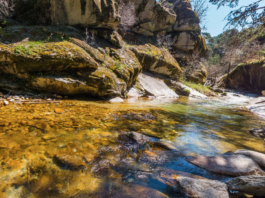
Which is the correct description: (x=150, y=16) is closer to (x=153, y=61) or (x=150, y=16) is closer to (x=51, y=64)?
(x=153, y=61)

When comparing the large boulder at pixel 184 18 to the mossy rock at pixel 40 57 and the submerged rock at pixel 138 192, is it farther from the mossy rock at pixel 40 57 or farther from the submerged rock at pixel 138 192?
the submerged rock at pixel 138 192

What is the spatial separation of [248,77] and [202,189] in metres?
30.4

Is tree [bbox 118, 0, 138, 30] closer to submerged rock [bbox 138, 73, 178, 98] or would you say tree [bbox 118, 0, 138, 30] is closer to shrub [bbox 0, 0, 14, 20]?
submerged rock [bbox 138, 73, 178, 98]

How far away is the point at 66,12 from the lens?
8.39m

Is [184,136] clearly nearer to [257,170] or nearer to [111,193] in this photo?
[257,170]

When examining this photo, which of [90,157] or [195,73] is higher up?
[195,73]

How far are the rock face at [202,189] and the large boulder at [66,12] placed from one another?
10.3m

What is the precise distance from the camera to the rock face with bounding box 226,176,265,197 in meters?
1.39

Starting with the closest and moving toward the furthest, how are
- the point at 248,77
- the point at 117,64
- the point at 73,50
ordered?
the point at 73,50 → the point at 117,64 → the point at 248,77

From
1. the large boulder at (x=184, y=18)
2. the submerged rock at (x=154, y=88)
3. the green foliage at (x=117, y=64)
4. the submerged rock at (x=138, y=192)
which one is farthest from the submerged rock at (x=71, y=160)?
the large boulder at (x=184, y=18)

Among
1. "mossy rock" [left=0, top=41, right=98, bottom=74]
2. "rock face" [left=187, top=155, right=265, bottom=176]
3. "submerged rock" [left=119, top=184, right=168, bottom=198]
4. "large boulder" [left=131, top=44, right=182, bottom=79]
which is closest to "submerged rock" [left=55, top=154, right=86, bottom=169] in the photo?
"submerged rock" [left=119, top=184, right=168, bottom=198]

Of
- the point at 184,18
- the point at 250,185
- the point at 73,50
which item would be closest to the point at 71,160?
the point at 250,185

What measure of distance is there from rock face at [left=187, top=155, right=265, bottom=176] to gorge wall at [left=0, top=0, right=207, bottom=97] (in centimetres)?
560

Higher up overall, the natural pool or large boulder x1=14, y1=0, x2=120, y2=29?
large boulder x1=14, y1=0, x2=120, y2=29
